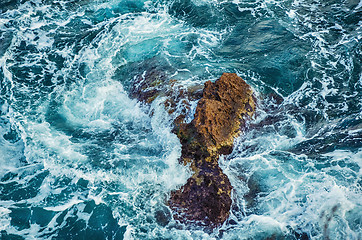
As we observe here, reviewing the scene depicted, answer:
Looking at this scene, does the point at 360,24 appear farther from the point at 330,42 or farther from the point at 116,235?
the point at 116,235

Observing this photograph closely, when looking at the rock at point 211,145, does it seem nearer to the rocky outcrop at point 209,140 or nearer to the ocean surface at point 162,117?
the rocky outcrop at point 209,140

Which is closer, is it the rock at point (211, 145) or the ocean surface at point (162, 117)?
the rock at point (211, 145)

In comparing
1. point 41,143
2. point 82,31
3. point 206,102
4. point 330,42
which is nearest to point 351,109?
point 330,42

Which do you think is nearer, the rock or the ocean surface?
the rock

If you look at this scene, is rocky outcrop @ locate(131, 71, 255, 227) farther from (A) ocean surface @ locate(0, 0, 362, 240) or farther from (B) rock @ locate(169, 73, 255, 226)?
(A) ocean surface @ locate(0, 0, 362, 240)

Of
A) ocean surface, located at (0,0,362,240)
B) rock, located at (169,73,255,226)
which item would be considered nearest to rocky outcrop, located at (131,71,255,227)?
rock, located at (169,73,255,226)

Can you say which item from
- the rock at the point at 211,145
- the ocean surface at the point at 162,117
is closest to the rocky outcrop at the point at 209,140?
the rock at the point at 211,145

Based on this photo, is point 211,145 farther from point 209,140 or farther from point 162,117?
point 162,117
